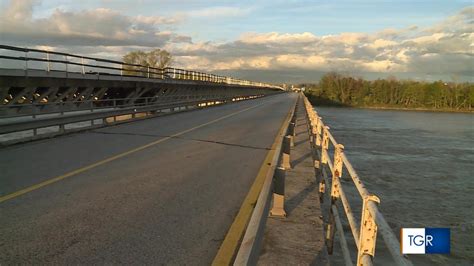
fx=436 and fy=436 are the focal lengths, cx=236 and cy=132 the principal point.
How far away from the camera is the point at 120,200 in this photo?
22.4 ft

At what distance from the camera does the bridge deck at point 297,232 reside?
185 inches

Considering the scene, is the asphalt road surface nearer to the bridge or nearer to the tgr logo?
the bridge

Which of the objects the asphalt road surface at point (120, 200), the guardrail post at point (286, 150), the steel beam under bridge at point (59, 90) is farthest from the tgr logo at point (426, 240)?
the steel beam under bridge at point (59, 90)

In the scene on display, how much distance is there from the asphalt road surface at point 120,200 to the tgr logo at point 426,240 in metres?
2.68

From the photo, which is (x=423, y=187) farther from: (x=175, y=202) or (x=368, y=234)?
(x=368, y=234)

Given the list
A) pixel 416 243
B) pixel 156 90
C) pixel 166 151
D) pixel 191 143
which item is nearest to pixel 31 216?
pixel 416 243

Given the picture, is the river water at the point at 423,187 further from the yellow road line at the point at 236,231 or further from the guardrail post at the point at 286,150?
the guardrail post at the point at 286,150

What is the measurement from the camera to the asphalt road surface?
4.83 m

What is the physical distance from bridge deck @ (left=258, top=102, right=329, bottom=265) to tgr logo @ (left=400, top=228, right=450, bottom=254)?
2311mm

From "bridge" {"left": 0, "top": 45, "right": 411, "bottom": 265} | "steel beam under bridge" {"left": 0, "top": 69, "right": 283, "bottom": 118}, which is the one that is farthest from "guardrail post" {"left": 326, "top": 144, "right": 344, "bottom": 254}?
"steel beam under bridge" {"left": 0, "top": 69, "right": 283, "bottom": 118}

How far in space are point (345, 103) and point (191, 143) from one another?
139838mm

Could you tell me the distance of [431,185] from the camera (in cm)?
1828

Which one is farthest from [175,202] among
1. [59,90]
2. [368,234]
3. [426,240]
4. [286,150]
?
[59,90]

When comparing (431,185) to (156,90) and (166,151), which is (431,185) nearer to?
(166,151)
